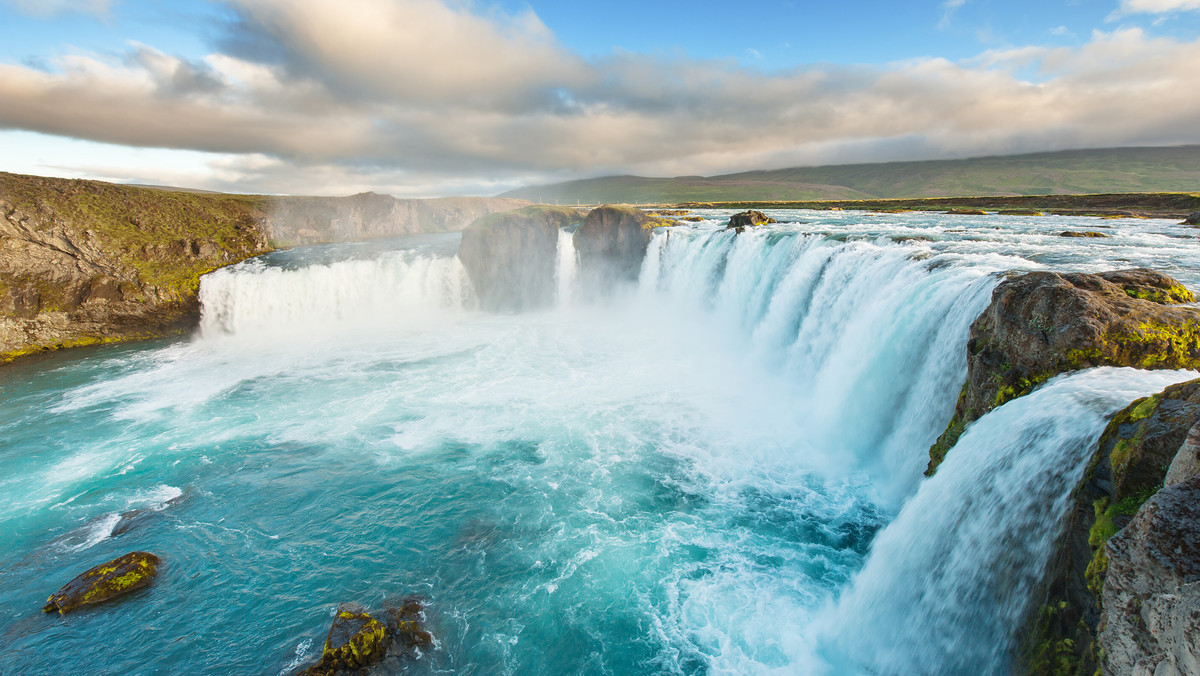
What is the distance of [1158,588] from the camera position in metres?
3.48

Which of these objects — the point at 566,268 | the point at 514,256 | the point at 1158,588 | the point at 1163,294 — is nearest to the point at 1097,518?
the point at 1158,588

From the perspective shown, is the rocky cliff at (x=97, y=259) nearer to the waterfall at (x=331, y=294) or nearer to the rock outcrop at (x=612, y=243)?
the waterfall at (x=331, y=294)

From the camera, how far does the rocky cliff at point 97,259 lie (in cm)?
3166

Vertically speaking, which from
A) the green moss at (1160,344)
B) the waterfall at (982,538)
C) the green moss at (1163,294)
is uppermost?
the green moss at (1163,294)

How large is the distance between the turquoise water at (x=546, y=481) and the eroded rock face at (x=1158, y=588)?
2634mm

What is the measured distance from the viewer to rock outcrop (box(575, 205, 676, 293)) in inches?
1442

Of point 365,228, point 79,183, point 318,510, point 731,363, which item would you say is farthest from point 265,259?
point 731,363

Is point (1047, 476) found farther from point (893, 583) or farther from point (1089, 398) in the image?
point (893, 583)

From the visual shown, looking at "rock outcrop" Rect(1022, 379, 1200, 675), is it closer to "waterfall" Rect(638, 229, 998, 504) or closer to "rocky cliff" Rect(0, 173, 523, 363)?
"waterfall" Rect(638, 229, 998, 504)

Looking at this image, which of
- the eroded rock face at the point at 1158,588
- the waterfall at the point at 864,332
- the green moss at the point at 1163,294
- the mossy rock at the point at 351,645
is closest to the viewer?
the eroded rock face at the point at 1158,588

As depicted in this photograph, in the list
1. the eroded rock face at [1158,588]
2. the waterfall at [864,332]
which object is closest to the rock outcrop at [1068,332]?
the waterfall at [864,332]

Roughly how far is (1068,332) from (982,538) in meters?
4.26

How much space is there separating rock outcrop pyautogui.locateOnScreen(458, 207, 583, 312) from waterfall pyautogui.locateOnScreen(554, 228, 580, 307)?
50cm

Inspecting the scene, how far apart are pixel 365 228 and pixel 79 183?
36.9m
